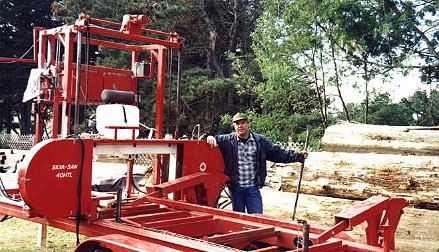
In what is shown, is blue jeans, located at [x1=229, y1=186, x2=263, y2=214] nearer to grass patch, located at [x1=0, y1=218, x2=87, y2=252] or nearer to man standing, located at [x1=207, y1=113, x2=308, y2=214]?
man standing, located at [x1=207, y1=113, x2=308, y2=214]

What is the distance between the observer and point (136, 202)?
4.59m

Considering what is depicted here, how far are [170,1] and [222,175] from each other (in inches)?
666

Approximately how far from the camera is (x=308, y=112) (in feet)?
48.1

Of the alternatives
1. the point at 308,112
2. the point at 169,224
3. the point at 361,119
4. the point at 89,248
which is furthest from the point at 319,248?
the point at 361,119

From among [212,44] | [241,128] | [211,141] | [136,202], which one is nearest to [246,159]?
[241,128]

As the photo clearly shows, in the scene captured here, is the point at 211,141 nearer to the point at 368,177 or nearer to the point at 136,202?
the point at 136,202

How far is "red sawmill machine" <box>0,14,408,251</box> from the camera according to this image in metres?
3.36

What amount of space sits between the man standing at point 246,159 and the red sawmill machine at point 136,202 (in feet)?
0.67

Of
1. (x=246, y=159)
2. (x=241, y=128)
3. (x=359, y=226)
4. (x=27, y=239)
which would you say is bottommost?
(x=27, y=239)

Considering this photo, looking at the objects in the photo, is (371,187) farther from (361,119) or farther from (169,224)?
(361,119)

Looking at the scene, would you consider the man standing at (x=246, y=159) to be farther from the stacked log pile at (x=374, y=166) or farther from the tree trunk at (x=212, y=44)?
the tree trunk at (x=212, y=44)

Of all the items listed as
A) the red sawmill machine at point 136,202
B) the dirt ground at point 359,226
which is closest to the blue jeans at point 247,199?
the red sawmill machine at point 136,202

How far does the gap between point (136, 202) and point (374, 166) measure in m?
3.92

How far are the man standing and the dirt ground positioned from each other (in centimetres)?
108
